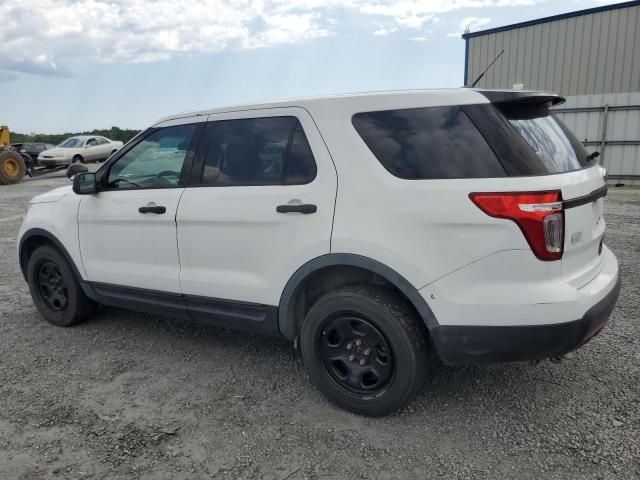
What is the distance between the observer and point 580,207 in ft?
8.60

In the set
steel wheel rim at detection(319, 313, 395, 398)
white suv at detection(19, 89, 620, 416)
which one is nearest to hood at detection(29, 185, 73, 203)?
white suv at detection(19, 89, 620, 416)

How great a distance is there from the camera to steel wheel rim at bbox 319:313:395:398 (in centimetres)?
290

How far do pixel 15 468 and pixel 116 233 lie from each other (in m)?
1.79

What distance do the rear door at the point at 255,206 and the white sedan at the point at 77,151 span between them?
21518mm

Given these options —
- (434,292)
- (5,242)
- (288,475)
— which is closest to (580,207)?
(434,292)

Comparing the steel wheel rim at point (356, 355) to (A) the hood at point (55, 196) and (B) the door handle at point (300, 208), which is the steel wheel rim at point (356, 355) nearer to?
(B) the door handle at point (300, 208)

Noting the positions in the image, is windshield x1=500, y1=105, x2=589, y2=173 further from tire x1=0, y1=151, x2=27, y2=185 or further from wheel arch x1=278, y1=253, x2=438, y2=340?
tire x1=0, y1=151, x2=27, y2=185

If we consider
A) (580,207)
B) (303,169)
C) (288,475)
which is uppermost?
(303,169)

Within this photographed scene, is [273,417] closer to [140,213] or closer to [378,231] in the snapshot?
[378,231]

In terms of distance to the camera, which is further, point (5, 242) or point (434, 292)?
point (5, 242)

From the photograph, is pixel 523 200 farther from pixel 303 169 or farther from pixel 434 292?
pixel 303 169

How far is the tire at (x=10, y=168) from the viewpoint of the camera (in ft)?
61.9

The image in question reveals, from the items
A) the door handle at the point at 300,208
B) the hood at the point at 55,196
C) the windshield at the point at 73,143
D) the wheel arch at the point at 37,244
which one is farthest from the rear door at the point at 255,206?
the windshield at the point at 73,143

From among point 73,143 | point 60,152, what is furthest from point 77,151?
point 60,152
